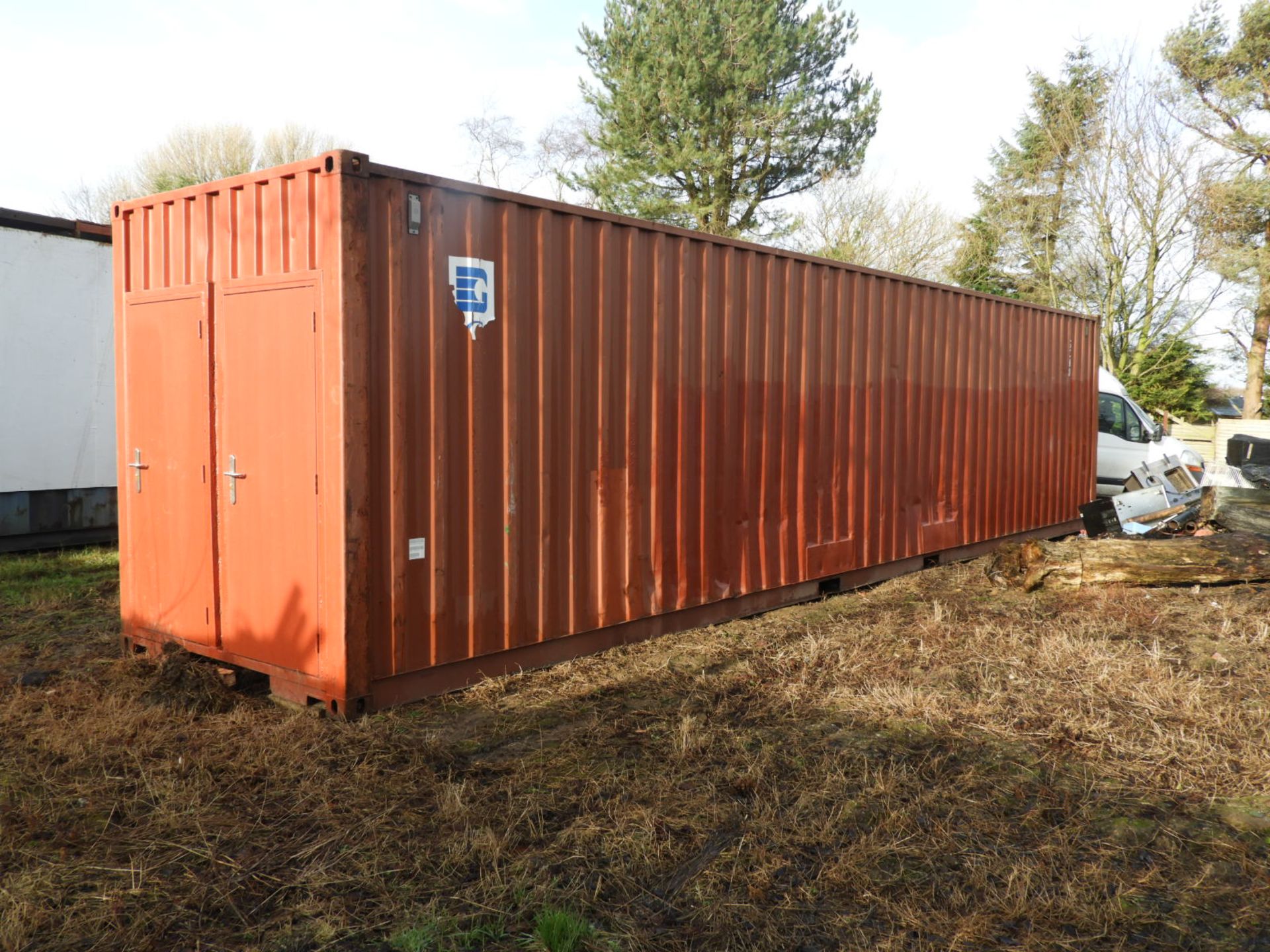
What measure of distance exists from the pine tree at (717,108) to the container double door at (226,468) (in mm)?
15814

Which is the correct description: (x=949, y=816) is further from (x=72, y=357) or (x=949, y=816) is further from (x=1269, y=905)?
(x=72, y=357)

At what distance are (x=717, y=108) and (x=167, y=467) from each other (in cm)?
1661

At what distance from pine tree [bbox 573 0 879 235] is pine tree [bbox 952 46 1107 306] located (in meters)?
4.91

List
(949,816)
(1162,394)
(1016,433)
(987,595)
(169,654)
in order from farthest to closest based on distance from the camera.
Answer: (1162,394) < (1016,433) < (987,595) < (169,654) < (949,816)

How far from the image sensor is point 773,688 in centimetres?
531

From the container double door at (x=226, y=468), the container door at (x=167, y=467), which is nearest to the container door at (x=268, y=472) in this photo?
the container double door at (x=226, y=468)

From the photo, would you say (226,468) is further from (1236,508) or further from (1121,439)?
(1121,439)

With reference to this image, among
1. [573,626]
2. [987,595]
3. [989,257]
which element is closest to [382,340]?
[573,626]

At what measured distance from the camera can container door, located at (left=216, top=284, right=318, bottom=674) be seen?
4.74m

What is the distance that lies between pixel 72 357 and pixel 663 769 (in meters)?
7.75

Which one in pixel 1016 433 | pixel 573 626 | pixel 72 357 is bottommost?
pixel 573 626

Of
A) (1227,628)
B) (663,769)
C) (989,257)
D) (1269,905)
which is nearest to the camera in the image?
(1269,905)

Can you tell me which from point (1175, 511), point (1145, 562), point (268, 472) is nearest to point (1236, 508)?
point (1175, 511)

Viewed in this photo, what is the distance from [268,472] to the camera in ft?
16.2
